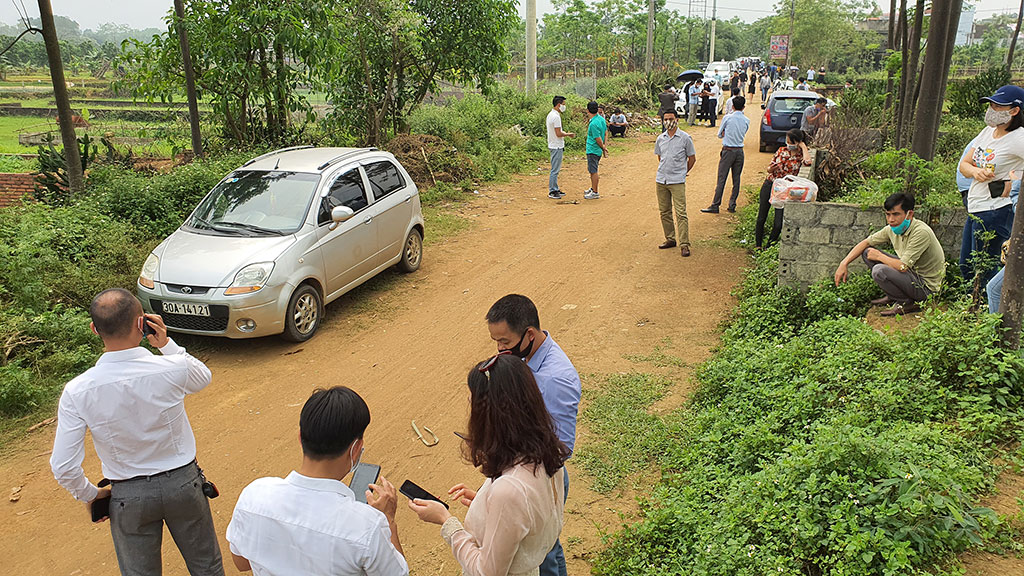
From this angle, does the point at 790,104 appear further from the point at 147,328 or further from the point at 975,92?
the point at 147,328

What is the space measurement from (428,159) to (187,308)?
841cm

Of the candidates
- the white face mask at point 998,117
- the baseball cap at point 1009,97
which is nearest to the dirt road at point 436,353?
the white face mask at point 998,117

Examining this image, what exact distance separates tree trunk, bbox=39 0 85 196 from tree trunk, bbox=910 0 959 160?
33.7ft

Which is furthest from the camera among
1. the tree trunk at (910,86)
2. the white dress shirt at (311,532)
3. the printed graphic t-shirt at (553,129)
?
the printed graphic t-shirt at (553,129)

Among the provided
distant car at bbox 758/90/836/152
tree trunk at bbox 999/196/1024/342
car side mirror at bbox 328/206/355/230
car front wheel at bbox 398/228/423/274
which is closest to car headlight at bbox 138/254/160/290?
car side mirror at bbox 328/206/355/230

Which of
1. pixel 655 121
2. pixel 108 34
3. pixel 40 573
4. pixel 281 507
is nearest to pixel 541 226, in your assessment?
pixel 40 573

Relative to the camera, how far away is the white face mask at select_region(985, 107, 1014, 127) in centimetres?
592

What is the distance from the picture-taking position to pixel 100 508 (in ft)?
10.5

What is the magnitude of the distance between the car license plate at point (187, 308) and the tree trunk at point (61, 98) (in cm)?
399

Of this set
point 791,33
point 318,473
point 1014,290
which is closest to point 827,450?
point 1014,290

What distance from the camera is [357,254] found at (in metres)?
8.12

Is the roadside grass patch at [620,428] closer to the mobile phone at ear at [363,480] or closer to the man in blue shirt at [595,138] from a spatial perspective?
the mobile phone at ear at [363,480]

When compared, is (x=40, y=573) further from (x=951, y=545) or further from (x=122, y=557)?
(x=951, y=545)

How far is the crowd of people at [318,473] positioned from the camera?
223 cm
